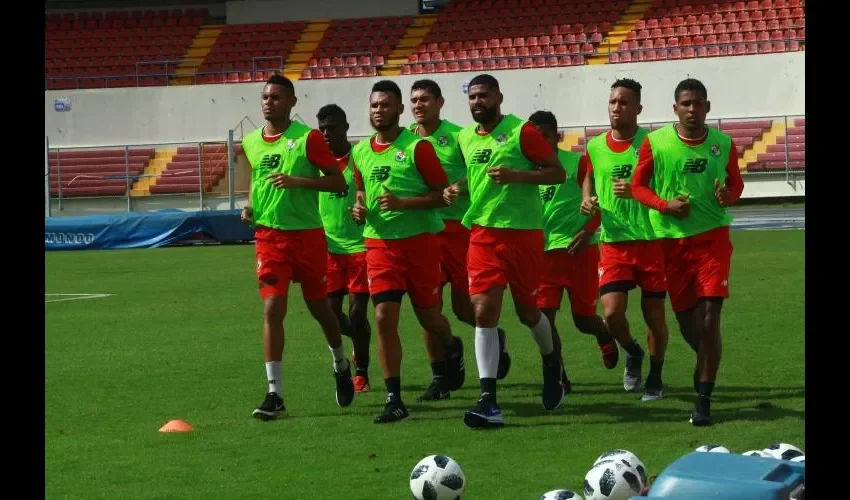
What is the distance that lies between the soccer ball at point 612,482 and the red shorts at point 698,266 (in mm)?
→ 2736

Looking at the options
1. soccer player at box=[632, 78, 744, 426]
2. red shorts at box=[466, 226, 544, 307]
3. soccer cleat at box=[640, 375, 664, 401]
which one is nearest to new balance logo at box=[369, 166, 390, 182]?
red shorts at box=[466, 226, 544, 307]

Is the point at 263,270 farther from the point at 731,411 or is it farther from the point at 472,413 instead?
the point at 731,411

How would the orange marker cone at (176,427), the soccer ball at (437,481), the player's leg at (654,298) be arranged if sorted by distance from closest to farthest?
the soccer ball at (437,481)
the orange marker cone at (176,427)
the player's leg at (654,298)

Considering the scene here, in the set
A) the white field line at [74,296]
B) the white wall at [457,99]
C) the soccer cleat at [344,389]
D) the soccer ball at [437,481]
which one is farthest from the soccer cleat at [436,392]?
the white wall at [457,99]

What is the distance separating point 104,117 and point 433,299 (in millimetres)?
32342

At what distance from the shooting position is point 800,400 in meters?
9.21

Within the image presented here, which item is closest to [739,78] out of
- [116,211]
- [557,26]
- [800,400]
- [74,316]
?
[557,26]

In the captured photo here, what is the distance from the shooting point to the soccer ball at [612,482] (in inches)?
228

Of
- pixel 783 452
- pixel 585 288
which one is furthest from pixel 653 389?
pixel 783 452

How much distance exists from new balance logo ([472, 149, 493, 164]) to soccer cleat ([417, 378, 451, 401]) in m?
1.89

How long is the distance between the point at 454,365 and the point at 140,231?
68.9ft

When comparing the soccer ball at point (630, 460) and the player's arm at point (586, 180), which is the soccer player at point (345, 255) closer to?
the player's arm at point (586, 180)

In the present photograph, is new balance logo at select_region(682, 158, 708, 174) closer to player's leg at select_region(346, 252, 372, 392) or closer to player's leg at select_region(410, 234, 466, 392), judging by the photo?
player's leg at select_region(410, 234, 466, 392)

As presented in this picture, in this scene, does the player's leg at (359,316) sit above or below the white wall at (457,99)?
below
